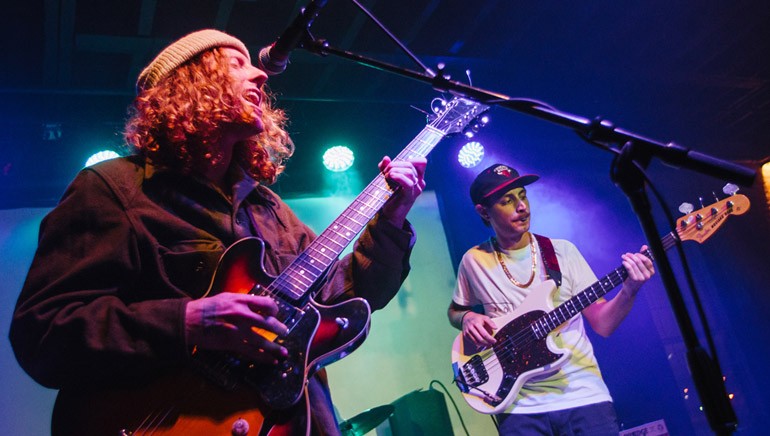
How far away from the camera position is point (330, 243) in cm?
199

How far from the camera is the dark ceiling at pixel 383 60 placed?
415cm

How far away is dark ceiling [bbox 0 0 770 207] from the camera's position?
4.15m

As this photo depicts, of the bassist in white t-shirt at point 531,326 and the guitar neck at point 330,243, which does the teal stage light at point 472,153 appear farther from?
the guitar neck at point 330,243

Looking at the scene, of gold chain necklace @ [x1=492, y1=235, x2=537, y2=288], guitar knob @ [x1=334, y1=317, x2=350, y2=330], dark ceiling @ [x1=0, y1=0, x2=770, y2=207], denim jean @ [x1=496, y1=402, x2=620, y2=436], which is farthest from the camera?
dark ceiling @ [x1=0, y1=0, x2=770, y2=207]

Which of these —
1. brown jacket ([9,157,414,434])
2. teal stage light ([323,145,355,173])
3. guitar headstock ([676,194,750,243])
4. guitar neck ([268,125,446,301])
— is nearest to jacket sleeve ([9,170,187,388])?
brown jacket ([9,157,414,434])

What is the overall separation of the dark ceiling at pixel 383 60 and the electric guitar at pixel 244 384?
319 centimetres

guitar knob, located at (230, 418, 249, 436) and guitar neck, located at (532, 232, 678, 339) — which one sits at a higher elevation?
guitar neck, located at (532, 232, 678, 339)

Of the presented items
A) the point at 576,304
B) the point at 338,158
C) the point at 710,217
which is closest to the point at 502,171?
the point at 576,304

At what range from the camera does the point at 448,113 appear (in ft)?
9.09

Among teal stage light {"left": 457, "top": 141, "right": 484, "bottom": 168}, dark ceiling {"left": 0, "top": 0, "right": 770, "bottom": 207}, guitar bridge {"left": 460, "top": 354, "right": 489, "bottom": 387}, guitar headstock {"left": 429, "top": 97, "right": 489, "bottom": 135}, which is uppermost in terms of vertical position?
dark ceiling {"left": 0, "top": 0, "right": 770, "bottom": 207}

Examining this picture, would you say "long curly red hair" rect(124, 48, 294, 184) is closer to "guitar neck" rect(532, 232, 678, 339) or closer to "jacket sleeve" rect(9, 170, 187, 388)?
"jacket sleeve" rect(9, 170, 187, 388)

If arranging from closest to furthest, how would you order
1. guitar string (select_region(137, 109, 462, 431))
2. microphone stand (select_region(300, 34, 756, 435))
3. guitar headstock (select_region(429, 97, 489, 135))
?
1. microphone stand (select_region(300, 34, 756, 435))
2. guitar string (select_region(137, 109, 462, 431))
3. guitar headstock (select_region(429, 97, 489, 135))

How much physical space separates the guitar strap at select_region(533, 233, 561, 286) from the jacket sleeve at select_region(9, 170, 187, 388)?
3177 millimetres

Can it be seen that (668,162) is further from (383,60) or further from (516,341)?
(383,60)
